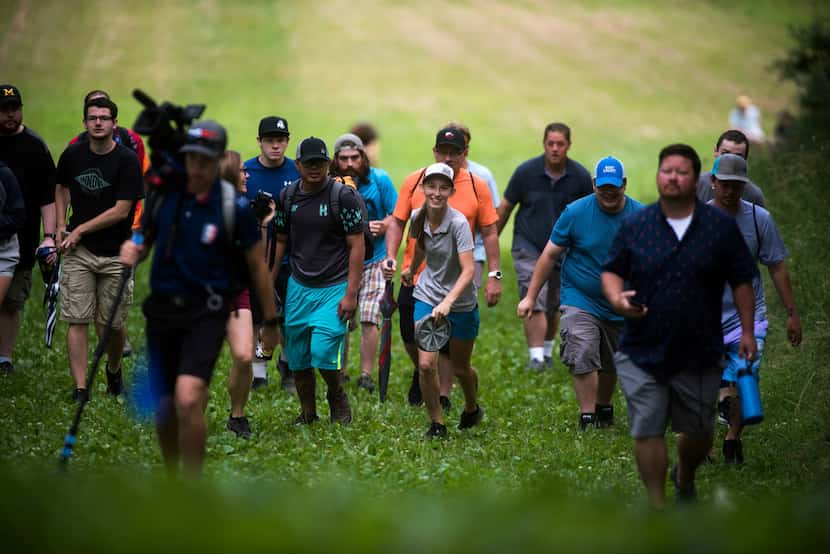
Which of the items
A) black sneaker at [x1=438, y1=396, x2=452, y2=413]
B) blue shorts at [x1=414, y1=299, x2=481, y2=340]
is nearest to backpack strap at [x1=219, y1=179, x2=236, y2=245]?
blue shorts at [x1=414, y1=299, x2=481, y2=340]

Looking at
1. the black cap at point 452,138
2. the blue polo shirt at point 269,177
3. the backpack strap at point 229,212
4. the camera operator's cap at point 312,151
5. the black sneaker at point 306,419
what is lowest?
the black sneaker at point 306,419

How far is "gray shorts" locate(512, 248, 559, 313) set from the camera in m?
13.2

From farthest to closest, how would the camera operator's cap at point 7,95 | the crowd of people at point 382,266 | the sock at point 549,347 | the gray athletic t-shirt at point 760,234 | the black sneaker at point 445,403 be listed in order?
the sock at point 549,347 < the black sneaker at point 445,403 < the camera operator's cap at point 7,95 < the gray athletic t-shirt at point 760,234 < the crowd of people at point 382,266

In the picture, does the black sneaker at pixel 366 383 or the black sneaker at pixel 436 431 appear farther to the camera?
the black sneaker at pixel 366 383

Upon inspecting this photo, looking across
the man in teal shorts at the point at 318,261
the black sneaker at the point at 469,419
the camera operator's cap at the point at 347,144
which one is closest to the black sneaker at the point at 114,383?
the man in teal shorts at the point at 318,261

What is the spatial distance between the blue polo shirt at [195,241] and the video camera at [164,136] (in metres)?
0.13

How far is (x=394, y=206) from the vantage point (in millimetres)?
11906

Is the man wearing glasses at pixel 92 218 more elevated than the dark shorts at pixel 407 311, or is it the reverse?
the man wearing glasses at pixel 92 218

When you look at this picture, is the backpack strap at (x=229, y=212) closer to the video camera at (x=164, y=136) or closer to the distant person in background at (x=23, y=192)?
Answer: the video camera at (x=164, y=136)

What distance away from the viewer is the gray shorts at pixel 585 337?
33.0 feet

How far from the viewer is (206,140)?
709cm

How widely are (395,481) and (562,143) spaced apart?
5.67 meters

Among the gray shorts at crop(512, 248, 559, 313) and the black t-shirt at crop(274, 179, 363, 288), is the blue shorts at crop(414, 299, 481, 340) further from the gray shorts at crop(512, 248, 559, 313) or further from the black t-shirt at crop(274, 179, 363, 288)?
the gray shorts at crop(512, 248, 559, 313)

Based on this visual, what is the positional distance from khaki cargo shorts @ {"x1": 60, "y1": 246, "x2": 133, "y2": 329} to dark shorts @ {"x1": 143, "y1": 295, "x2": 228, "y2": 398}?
11.4 ft
